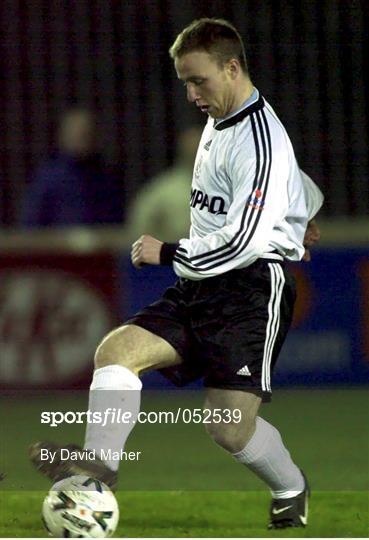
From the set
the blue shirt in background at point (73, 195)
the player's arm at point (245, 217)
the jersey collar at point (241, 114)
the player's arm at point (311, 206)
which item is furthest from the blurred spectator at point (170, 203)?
the player's arm at point (245, 217)

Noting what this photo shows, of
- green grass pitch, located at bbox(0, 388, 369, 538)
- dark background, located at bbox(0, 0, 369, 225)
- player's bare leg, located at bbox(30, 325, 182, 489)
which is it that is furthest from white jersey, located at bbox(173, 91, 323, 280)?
dark background, located at bbox(0, 0, 369, 225)

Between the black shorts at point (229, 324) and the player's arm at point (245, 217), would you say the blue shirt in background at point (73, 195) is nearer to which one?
the black shorts at point (229, 324)

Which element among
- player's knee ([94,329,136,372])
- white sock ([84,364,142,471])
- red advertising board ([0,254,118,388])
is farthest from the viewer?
red advertising board ([0,254,118,388])

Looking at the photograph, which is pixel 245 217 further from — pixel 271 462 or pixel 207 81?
pixel 271 462

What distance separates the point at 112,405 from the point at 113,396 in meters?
0.03

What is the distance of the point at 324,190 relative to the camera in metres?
10.3

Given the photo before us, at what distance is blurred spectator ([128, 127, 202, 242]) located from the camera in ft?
31.1

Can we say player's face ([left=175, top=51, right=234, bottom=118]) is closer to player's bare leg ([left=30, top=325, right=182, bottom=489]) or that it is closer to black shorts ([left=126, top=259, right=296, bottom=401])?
black shorts ([left=126, top=259, right=296, bottom=401])

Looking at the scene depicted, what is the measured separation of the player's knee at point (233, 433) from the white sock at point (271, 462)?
0.10ft

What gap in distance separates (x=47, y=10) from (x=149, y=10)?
2.15 ft

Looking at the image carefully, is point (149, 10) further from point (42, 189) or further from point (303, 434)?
point (303, 434)

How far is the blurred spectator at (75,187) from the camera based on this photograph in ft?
30.9

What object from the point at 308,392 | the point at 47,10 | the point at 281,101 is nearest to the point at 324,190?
the point at 281,101

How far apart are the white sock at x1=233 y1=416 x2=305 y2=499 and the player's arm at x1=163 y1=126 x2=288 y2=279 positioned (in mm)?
624
